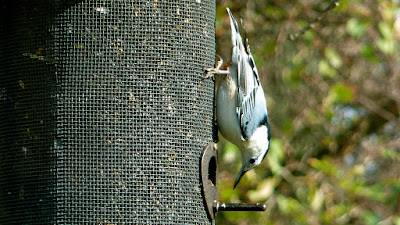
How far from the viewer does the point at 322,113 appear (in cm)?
784

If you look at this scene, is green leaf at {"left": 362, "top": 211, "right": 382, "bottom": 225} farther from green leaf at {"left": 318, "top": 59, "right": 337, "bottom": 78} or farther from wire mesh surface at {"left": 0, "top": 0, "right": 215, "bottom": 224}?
wire mesh surface at {"left": 0, "top": 0, "right": 215, "bottom": 224}

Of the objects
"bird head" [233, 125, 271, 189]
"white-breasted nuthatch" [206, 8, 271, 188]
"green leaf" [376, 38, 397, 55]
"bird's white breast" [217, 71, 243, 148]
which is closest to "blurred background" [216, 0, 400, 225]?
"green leaf" [376, 38, 397, 55]

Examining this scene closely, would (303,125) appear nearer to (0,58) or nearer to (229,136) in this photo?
(229,136)

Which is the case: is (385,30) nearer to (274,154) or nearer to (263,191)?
(274,154)

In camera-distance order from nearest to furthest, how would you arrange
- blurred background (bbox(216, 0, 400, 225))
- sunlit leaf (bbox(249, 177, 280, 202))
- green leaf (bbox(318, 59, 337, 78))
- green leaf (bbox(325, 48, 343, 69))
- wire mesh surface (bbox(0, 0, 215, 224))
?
wire mesh surface (bbox(0, 0, 215, 224)) < sunlit leaf (bbox(249, 177, 280, 202)) < blurred background (bbox(216, 0, 400, 225)) < green leaf (bbox(325, 48, 343, 69)) < green leaf (bbox(318, 59, 337, 78))

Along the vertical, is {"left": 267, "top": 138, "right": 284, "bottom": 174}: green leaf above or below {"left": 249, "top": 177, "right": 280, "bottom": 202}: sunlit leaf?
above

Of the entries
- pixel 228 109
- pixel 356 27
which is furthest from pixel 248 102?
pixel 356 27

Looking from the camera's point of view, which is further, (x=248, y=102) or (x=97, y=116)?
(x=248, y=102)

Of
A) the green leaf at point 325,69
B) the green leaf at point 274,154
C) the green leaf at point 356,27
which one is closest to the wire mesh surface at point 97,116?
the green leaf at point 274,154

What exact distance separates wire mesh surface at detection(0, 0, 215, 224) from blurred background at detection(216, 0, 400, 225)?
2546 millimetres

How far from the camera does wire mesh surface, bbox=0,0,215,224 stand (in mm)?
4039

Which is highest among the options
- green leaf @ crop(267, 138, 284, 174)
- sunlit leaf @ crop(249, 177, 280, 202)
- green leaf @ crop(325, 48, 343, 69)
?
green leaf @ crop(325, 48, 343, 69)

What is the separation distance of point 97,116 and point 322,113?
4247mm

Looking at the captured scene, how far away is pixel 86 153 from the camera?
4.05 metres
